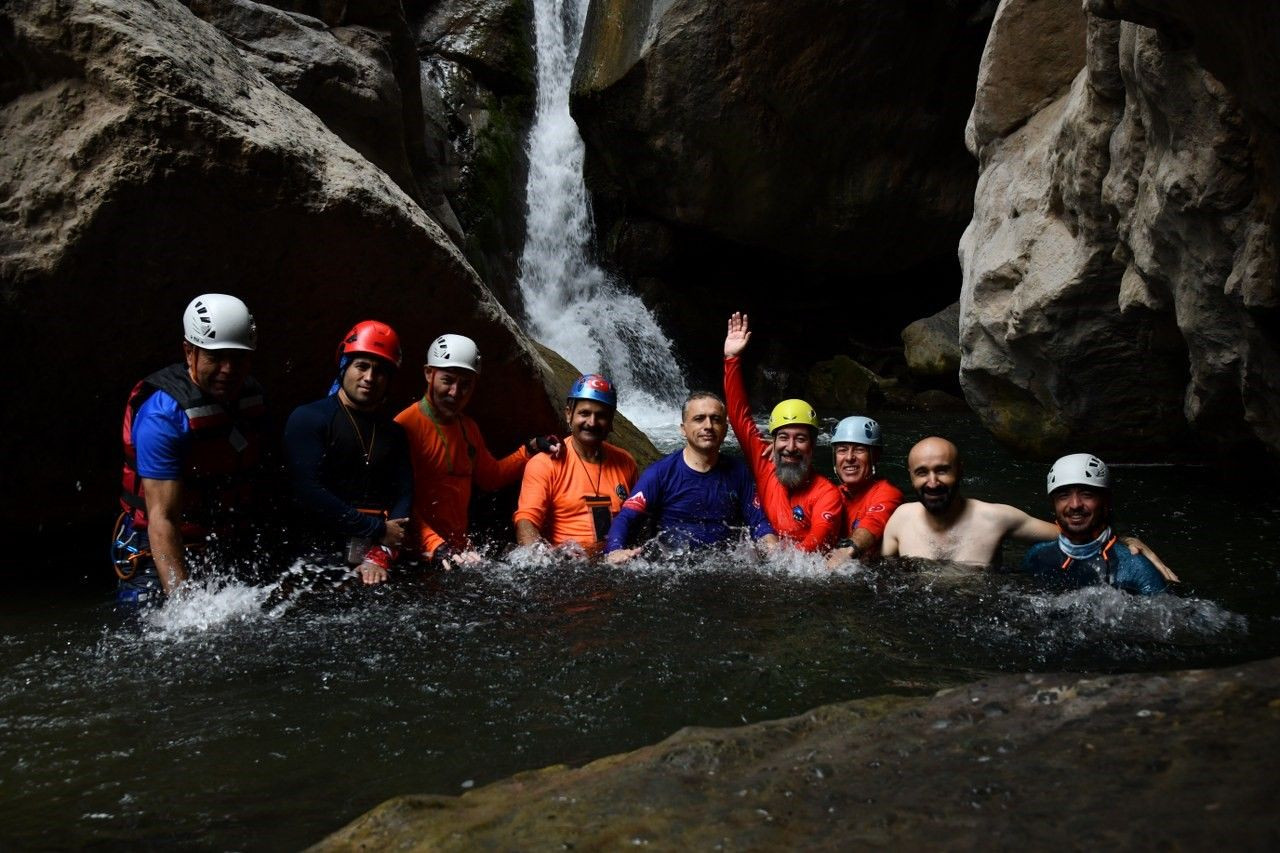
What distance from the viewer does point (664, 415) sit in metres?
17.1

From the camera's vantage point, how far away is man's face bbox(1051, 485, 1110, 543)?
483 centimetres

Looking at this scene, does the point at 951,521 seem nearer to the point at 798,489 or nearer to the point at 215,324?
the point at 798,489

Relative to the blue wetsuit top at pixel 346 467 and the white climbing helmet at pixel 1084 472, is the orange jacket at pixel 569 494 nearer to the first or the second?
the blue wetsuit top at pixel 346 467

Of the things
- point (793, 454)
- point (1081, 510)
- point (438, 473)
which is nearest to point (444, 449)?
point (438, 473)

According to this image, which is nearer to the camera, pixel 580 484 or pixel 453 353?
pixel 453 353

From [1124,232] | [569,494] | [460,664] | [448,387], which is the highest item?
[1124,232]

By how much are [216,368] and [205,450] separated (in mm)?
418

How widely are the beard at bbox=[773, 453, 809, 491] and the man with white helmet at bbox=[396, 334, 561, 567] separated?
139 centimetres

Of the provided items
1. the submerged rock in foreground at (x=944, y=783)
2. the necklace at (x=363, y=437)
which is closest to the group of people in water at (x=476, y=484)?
the necklace at (x=363, y=437)

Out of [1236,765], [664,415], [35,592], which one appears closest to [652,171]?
[664,415]

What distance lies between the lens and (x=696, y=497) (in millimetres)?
6035

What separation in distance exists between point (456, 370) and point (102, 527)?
93.4 inches

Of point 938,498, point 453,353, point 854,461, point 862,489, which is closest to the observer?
point 938,498

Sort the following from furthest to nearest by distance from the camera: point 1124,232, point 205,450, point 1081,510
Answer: point 1124,232 < point 1081,510 < point 205,450
